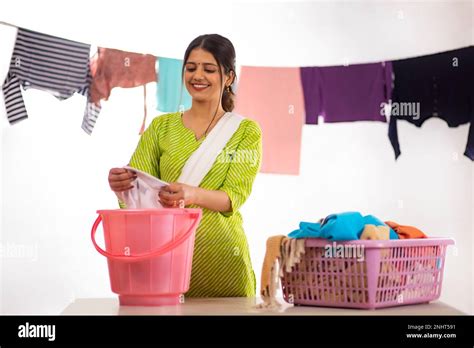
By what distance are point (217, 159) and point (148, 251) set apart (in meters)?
0.52

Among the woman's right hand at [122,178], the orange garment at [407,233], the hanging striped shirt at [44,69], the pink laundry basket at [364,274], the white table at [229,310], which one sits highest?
the hanging striped shirt at [44,69]

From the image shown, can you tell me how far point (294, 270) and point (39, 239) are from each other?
9.20ft

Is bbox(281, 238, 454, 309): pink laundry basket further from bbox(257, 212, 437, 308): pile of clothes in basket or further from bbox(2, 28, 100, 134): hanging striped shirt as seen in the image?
bbox(2, 28, 100, 134): hanging striped shirt

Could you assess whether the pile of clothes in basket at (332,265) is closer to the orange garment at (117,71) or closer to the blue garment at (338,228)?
the blue garment at (338,228)

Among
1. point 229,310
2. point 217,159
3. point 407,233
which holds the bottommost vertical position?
point 229,310

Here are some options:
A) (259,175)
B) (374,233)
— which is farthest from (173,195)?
(259,175)

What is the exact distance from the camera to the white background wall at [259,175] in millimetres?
3873

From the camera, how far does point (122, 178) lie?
1507 mm

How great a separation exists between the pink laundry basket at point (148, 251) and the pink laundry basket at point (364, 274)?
0.21m

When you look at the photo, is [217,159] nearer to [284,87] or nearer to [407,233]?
[407,233]

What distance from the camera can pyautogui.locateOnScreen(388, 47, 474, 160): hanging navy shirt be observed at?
3.64 meters

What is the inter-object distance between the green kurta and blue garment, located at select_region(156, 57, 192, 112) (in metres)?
1.90

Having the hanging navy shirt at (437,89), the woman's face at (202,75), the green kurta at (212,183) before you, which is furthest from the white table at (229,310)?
the hanging navy shirt at (437,89)

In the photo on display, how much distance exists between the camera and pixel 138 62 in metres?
3.69
